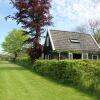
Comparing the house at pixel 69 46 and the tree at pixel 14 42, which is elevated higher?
the tree at pixel 14 42

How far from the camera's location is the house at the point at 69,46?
43591mm

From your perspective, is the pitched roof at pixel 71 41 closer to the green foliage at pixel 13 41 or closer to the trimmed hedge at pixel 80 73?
the trimmed hedge at pixel 80 73

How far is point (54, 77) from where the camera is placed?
22891 millimetres

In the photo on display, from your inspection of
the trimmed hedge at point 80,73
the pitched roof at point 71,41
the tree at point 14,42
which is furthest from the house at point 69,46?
the tree at point 14,42

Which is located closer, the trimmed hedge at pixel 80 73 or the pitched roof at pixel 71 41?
the trimmed hedge at pixel 80 73

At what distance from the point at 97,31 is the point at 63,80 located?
6357 cm

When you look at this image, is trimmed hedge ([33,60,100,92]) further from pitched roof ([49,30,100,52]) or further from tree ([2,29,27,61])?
tree ([2,29,27,61])

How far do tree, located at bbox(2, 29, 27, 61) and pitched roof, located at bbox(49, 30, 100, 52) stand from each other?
3903cm

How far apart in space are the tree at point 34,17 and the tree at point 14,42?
42.0 metres

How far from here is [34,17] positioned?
42250 millimetres

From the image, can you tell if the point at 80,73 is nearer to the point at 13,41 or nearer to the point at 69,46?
the point at 69,46

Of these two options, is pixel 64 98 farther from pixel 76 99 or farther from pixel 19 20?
pixel 19 20

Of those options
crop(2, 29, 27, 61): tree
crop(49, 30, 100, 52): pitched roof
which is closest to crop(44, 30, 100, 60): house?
crop(49, 30, 100, 52): pitched roof

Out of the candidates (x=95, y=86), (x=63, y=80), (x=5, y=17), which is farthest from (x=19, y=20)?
(x=95, y=86)
